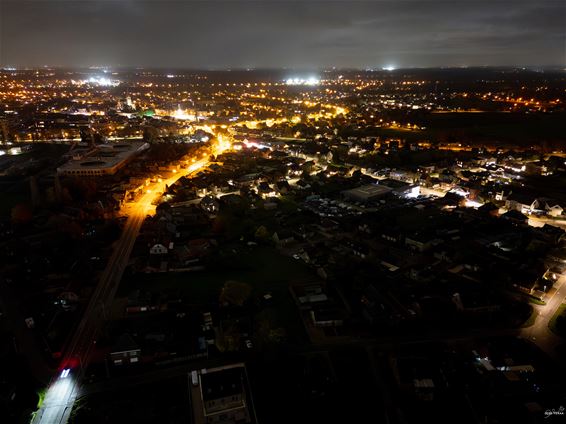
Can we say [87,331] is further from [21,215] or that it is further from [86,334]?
[21,215]

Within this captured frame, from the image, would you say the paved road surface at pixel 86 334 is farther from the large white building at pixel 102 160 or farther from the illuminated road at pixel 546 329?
the illuminated road at pixel 546 329

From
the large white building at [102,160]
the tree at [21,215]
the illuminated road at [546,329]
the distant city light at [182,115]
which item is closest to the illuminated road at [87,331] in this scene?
the tree at [21,215]

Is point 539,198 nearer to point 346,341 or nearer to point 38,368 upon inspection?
point 346,341

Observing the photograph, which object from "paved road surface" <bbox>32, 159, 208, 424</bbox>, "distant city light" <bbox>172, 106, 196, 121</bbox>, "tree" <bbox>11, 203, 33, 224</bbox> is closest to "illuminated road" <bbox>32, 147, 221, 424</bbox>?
"paved road surface" <bbox>32, 159, 208, 424</bbox>

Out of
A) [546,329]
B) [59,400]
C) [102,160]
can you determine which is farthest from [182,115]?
[546,329]

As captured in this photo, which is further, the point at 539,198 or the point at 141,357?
the point at 539,198

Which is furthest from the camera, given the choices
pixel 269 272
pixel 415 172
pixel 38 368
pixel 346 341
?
pixel 415 172

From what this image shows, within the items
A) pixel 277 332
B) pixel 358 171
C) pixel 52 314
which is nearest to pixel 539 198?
pixel 358 171
